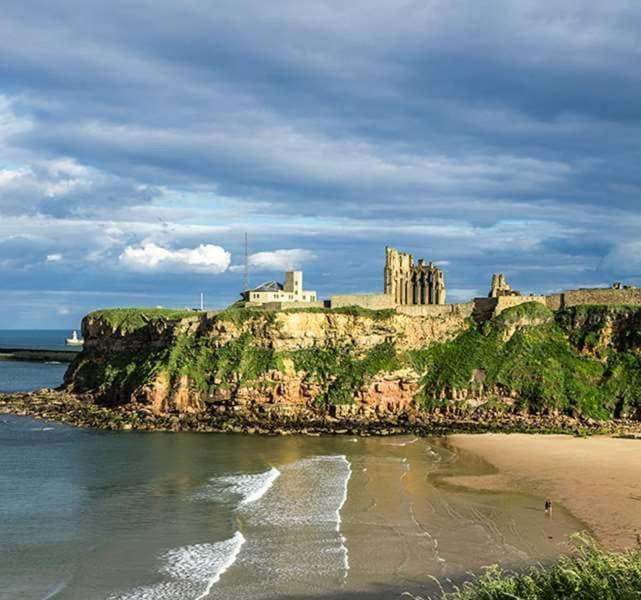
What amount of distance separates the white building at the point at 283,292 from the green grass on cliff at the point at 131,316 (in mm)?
7947

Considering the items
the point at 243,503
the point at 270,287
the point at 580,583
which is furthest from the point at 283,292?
the point at 580,583

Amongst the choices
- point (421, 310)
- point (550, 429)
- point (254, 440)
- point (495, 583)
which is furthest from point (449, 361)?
point (495, 583)

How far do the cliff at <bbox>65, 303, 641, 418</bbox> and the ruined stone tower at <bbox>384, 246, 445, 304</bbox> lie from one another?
10638mm

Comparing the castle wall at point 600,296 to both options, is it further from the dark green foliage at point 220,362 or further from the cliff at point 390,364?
the dark green foliage at point 220,362

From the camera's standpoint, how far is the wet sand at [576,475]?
3669cm

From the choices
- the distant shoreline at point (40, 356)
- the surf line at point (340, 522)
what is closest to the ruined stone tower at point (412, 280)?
the surf line at point (340, 522)

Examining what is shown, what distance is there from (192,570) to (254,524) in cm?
641

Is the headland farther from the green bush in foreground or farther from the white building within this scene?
the green bush in foreground

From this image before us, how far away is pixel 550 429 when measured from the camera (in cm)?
6381

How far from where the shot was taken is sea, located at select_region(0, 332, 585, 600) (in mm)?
27984

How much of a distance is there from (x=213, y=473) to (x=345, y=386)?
24289mm

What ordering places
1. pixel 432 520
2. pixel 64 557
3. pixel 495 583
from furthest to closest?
pixel 432 520
pixel 64 557
pixel 495 583

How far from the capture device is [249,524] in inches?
1384

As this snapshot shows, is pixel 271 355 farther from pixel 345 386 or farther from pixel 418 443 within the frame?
pixel 418 443
